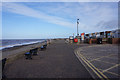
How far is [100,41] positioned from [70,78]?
2729 cm

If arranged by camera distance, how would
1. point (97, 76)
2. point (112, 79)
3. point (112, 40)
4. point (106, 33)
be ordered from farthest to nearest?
1. point (106, 33)
2. point (112, 40)
3. point (97, 76)
4. point (112, 79)

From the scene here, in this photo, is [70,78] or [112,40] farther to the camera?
[112,40]

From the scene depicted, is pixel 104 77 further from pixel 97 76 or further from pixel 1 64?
pixel 1 64

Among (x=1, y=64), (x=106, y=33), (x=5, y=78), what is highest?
(x=106, y=33)

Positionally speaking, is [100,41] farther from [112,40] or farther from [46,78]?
[46,78]

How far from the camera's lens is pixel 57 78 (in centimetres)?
444

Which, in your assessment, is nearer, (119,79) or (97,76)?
(119,79)

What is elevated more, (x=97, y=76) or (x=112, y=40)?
(x=112, y=40)

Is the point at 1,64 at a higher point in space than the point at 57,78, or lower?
higher

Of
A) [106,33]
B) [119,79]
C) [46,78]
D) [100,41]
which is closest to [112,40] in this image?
[100,41]

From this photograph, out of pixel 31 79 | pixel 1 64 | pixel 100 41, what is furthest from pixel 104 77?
pixel 100 41

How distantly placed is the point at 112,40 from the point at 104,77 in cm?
2648

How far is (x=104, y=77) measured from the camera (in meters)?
4.50

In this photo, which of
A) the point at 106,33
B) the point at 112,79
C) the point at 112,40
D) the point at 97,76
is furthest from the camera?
the point at 106,33
